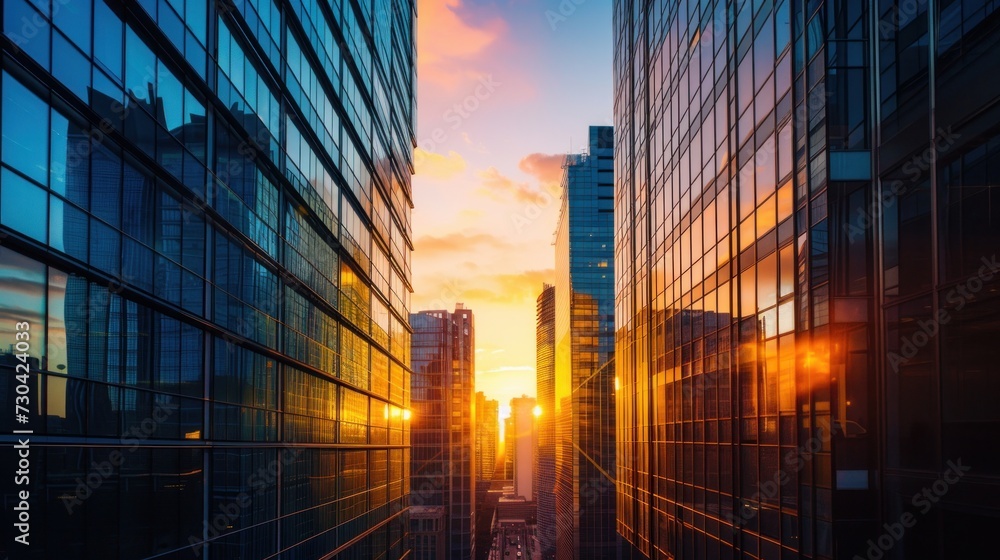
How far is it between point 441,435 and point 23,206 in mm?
94829

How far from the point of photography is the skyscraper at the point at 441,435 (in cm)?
10300

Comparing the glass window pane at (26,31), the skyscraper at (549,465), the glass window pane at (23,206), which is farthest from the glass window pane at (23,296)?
the skyscraper at (549,465)

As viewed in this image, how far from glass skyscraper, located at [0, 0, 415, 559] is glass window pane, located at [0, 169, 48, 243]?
37mm

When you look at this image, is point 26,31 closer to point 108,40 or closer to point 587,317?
point 108,40

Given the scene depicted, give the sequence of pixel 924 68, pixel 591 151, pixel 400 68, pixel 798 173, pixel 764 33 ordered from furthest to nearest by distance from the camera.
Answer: pixel 591 151 → pixel 400 68 → pixel 764 33 → pixel 798 173 → pixel 924 68

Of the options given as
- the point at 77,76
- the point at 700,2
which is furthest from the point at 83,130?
the point at 700,2

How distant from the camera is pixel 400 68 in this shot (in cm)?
5319

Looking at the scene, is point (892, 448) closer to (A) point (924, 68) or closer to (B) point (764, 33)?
(A) point (924, 68)

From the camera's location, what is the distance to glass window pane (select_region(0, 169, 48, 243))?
11.5 metres

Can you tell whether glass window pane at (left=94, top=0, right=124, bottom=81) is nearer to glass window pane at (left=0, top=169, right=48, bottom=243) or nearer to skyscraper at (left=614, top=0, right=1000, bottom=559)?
glass window pane at (left=0, top=169, right=48, bottom=243)

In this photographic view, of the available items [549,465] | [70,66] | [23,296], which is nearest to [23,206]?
[23,296]

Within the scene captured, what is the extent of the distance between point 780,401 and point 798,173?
19.5ft

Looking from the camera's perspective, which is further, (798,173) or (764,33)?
(764,33)

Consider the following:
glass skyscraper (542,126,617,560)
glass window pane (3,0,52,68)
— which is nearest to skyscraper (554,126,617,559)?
glass skyscraper (542,126,617,560)
